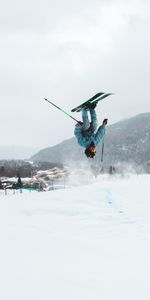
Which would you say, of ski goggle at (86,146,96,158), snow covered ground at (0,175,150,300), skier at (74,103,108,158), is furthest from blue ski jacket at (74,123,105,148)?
snow covered ground at (0,175,150,300)

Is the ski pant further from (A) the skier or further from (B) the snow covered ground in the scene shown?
(B) the snow covered ground

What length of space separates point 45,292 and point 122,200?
2113 centimetres

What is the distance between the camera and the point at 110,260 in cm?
1548

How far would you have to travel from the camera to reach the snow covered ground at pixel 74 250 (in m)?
12.0

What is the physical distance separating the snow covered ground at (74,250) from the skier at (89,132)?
349cm

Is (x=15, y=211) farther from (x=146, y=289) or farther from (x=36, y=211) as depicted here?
(x=146, y=289)

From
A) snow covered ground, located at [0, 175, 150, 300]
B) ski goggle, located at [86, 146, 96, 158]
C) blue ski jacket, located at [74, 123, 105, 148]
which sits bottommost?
snow covered ground, located at [0, 175, 150, 300]

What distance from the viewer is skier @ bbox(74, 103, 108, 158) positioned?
15.6 meters

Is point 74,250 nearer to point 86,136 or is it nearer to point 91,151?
point 91,151

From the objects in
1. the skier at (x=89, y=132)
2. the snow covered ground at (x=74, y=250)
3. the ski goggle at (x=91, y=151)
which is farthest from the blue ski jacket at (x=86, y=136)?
the snow covered ground at (x=74, y=250)

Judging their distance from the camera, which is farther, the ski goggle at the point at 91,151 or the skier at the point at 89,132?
the ski goggle at the point at 91,151

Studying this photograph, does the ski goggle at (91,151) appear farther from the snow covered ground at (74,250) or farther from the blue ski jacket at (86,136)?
the snow covered ground at (74,250)

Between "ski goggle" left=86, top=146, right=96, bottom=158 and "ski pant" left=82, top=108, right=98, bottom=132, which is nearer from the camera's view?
"ski pant" left=82, top=108, right=98, bottom=132

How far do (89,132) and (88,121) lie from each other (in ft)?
1.15
